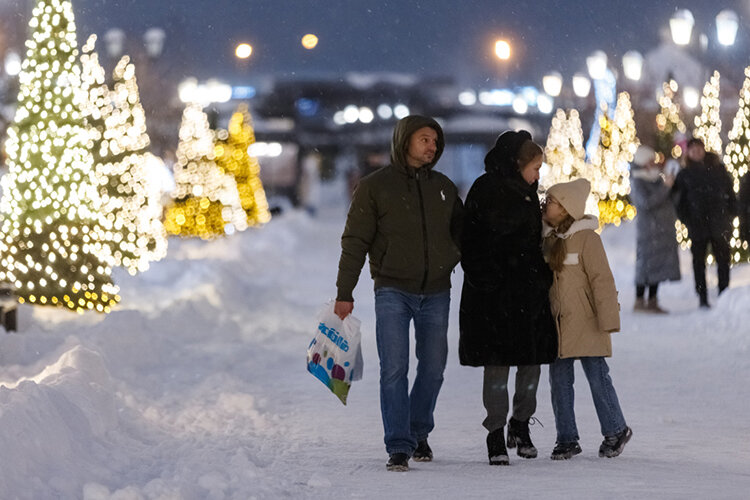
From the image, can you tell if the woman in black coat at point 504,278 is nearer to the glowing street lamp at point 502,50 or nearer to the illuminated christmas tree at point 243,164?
the glowing street lamp at point 502,50

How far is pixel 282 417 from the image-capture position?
353 inches

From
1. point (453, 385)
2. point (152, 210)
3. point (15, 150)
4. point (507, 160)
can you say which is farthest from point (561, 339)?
point (152, 210)

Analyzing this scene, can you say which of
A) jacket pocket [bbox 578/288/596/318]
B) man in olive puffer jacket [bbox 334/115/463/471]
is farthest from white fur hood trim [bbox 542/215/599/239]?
man in olive puffer jacket [bbox 334/115/463/471]

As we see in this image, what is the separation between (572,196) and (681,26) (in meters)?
52.1

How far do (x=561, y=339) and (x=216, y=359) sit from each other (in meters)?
5.95

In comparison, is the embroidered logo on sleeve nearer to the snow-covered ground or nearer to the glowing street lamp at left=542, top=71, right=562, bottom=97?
the snow-covered ground

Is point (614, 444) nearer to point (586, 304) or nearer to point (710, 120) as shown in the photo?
point (586, 304)

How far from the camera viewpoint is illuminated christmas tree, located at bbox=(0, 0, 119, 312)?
16.1m

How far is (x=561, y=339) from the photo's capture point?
23.1ft

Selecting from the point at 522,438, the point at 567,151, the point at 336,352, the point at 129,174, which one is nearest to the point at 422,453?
the point at 522,438

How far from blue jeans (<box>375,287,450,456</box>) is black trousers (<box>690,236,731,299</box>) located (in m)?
9.22

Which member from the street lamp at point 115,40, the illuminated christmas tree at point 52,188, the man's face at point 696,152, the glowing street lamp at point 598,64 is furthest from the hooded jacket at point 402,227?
the street lamp at point 115,40

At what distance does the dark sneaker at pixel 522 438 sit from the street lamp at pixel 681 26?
51.3 m

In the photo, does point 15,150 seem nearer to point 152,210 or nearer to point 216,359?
point 216,359
